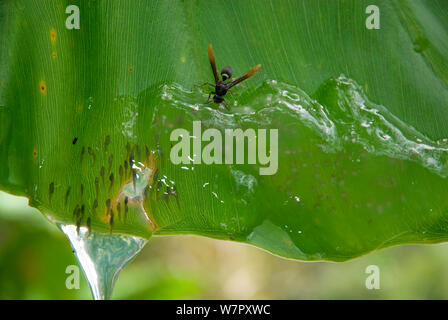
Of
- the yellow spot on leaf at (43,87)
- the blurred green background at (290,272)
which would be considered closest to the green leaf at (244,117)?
the yellow spot on leaf at (43,87)

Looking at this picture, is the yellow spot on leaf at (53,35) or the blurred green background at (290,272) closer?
the yellow spot on leaf at (53,35)

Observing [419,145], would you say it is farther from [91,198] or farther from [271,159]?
[91,198]

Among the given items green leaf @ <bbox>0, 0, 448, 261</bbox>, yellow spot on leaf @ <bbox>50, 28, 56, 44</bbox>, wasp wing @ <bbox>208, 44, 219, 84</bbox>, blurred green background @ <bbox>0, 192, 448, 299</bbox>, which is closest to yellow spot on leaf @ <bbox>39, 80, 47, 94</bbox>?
green leaf @ <bbox>0, 0, 448, 261</bbox>

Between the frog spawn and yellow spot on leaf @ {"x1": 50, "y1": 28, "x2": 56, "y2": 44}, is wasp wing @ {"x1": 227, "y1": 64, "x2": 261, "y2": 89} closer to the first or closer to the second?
the frog spawn

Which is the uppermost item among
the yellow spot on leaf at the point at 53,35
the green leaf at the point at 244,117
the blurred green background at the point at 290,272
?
the yellow spot on leaf at the point at 53,35

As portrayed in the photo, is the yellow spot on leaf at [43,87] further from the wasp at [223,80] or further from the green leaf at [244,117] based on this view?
the wasp at [223,80]

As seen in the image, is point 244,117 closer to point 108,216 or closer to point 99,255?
point 108,216

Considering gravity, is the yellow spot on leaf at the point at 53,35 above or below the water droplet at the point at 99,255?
above

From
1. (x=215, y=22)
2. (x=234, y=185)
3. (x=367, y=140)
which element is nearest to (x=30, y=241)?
(x=234, y=185)

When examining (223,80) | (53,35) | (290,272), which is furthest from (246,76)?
(290,272)
